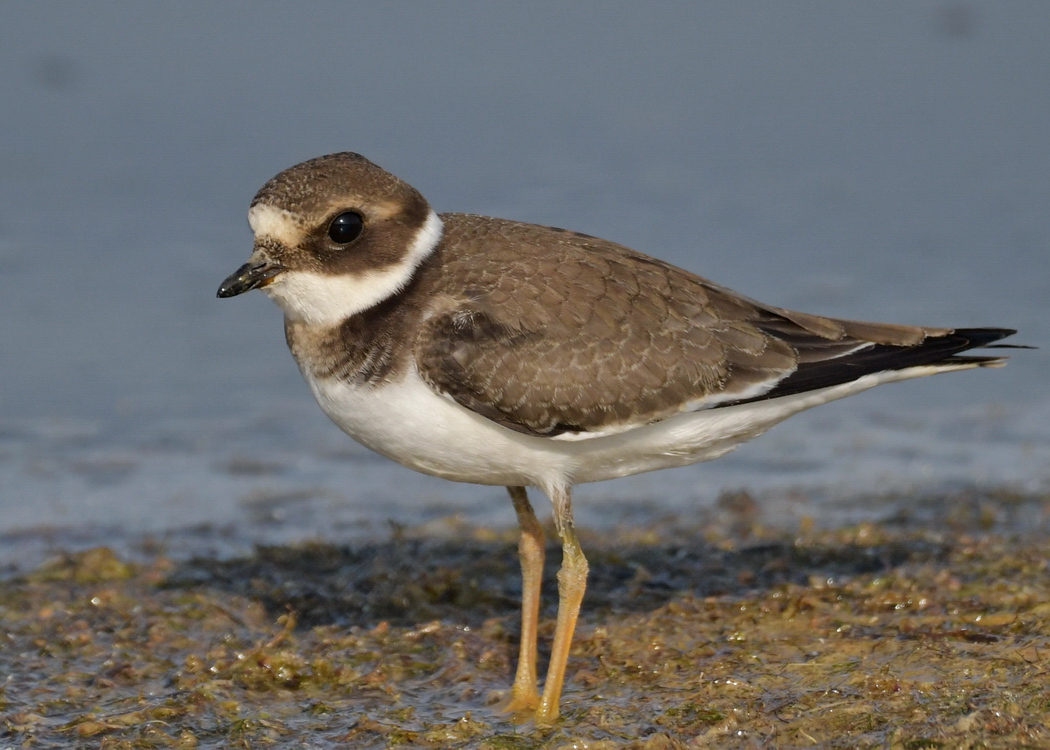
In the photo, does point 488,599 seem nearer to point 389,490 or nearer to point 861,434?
point 389,490

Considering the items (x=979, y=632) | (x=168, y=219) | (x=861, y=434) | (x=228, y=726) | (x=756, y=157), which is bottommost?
(x=228, y=726)

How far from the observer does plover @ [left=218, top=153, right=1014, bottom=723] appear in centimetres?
564

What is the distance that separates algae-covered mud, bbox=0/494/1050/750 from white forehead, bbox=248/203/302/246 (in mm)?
1875

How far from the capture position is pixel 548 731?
5.69 m

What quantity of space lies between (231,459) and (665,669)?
14.2ft

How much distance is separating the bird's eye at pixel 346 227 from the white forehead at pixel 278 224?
5.8 inches

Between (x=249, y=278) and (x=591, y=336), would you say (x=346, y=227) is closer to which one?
(x=249, y=278)

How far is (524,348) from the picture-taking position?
18.8 ft

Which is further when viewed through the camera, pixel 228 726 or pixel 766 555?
pixel 766 555

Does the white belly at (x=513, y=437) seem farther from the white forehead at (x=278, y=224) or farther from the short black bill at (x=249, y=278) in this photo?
the white forehead at (x=278, y=224)

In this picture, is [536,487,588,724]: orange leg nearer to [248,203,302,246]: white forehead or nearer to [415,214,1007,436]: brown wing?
[415,214,1007,436]: brown wing

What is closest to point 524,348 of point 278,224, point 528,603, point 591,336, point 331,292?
point 591,336

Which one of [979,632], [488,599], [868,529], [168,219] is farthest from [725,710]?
[168,219]

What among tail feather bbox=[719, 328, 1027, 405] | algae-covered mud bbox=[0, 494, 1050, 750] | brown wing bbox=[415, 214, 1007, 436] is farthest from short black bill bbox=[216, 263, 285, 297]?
tail feather bbox=[719, 328, 1027, 405]
